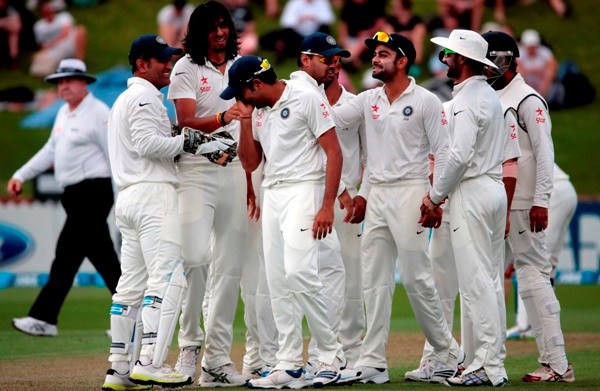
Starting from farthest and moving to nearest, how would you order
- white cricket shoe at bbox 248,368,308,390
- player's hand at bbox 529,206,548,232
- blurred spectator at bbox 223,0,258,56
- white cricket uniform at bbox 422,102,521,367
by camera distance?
1. blurred spectator at bbox 223,0,258,56
2. white cricket uniform at bbox 422,102,521,367
3. player's hand at bbox 529,206,548,232
4. white cricket shoe at bbox 248,368,308,390

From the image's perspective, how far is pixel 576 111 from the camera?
74.3 ft

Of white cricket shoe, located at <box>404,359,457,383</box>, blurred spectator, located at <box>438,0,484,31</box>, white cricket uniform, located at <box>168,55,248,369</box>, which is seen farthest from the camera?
blurred spectator, located at <box>438,0,484,31</box>

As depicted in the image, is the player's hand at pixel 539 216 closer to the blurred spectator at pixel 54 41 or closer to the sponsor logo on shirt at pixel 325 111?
the sponsor logo on shirt at pixel 325 111

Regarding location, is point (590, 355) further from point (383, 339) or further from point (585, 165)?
point (585, 165)

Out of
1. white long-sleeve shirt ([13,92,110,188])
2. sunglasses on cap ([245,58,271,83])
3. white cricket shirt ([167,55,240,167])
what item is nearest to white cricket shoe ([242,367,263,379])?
white cricket shirt ([167,55,240,167])

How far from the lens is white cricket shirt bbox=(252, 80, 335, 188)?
26.7ft

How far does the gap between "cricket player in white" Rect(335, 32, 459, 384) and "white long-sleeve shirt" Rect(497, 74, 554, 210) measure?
0.72 metres

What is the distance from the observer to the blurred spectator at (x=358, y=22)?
2319cm

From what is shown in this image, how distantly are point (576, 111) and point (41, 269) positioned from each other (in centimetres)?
1113

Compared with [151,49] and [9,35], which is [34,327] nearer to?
[151,49]

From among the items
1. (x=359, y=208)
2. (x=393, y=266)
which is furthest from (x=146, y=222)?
(x=393, y=266)

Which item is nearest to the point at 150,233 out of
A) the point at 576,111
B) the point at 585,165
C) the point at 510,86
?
the point at 510,86

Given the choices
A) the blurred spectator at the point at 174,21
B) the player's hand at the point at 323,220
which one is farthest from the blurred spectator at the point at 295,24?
the player's hand at the point at 323,220

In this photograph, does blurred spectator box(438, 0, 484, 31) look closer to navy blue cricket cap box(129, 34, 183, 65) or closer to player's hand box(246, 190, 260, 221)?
player's hand box(246, 190, 260, 221)
